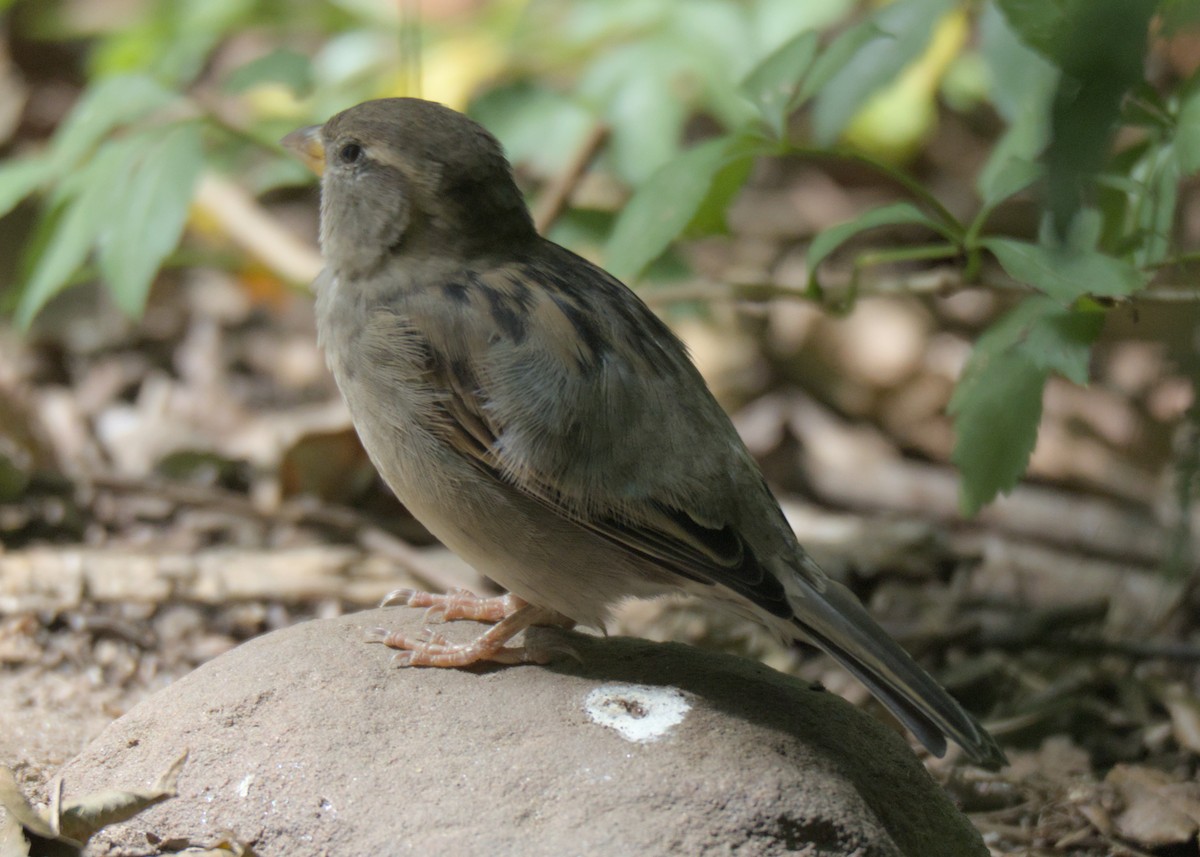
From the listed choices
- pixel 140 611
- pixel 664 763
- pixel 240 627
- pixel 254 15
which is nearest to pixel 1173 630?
pixel 664 763

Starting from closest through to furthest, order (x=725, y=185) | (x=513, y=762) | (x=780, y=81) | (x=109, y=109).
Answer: (x=513, y=762), (x=780, y=81), (x=725, y=185), (x=109, y=109)

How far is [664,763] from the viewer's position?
3094 millimetres

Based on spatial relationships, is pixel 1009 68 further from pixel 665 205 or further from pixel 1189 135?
pixel 665 205

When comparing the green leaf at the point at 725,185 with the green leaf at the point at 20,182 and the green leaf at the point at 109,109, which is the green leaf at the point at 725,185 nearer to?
the green leaf at the point at 109,109

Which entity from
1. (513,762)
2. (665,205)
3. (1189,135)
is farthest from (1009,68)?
(513,762)

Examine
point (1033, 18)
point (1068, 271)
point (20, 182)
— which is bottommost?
point (1068, 271)

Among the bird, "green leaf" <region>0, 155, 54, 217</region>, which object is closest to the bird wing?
the bird

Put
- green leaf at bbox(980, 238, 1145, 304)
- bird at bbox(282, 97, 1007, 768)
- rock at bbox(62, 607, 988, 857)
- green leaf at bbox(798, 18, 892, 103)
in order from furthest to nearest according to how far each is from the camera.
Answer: green leaf at bbox(798, 18, 892, 103) < bird at bbox(282, 97, 1007, 768) < green leaf at bbox(980, 238, 1145, 304) < rock at bbox(62, 607, 988, 857)

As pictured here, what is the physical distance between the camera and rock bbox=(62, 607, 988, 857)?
2.95 m

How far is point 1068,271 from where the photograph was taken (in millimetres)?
3408

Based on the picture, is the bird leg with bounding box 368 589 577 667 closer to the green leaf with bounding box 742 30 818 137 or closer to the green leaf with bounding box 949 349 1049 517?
the green leaf with bounding box 949 349 1049 517

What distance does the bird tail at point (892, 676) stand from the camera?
3.44 m

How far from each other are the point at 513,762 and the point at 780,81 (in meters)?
2.23

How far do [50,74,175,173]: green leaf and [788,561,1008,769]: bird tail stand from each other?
3.02 meters
